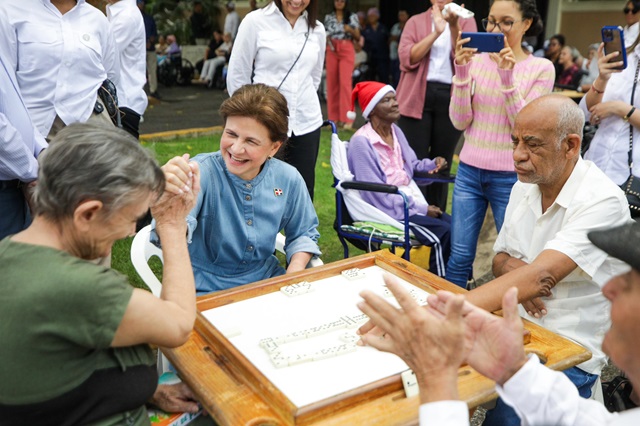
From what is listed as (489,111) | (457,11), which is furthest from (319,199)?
(489,111)

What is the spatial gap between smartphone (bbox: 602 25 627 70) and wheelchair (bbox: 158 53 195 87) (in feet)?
45.6

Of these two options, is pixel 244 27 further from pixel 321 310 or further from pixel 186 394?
pixel 186 394

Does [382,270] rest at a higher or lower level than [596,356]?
higher

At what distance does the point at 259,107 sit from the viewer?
2.61 m

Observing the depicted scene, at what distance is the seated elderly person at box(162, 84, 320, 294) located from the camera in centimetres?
256

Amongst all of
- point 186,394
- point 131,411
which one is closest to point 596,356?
point 186,394

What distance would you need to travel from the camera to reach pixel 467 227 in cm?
370

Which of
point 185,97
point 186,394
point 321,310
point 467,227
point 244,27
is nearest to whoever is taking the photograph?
point 186,394

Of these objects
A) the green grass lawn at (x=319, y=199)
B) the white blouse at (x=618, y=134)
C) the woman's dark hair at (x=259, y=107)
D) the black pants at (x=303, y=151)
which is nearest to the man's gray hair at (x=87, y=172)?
the green grass lawn at (x=319, y=199)

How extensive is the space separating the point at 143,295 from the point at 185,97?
13.3 meters

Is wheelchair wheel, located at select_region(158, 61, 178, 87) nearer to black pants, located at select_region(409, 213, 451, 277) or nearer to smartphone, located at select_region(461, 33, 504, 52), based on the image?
black pants, located at select_region(409, 213, 451, 277)

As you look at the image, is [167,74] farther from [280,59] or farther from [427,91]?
[280,59]

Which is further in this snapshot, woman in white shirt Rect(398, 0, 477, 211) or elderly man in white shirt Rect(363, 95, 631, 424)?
woman in white shirt Rect(398, 0, 477, 211)

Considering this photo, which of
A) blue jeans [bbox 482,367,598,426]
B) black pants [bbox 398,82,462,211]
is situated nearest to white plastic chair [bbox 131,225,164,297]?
blue jeans [bbox 482,367,598,426]
